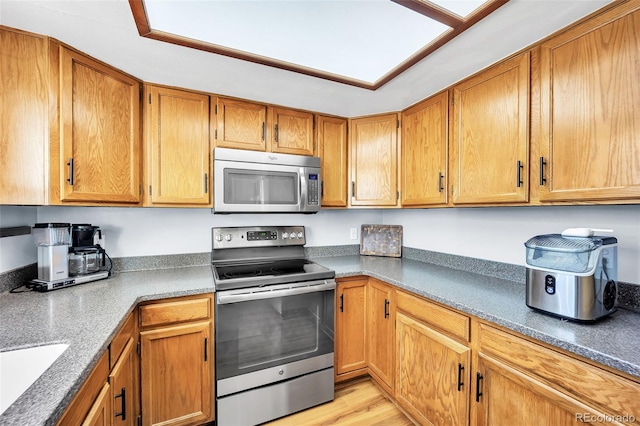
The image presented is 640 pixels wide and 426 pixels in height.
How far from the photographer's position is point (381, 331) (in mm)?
1975

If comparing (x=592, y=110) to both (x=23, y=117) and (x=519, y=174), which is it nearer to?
(x=519, y=174)

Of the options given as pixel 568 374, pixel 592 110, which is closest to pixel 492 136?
pixel 592 110

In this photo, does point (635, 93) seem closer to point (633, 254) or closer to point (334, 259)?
point (633, 254)

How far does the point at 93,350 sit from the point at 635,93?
2118mm

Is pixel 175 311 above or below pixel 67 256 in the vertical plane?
below

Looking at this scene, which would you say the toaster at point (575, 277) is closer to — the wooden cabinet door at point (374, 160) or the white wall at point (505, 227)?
the white wall at point (505, 227)

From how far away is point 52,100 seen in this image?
4.35ft

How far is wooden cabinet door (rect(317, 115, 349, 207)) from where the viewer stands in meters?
2.30

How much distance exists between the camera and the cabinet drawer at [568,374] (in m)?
0.84

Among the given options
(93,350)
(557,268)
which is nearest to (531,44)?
(557,268)

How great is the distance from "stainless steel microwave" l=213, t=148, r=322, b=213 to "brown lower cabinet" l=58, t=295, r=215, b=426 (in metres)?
0.69

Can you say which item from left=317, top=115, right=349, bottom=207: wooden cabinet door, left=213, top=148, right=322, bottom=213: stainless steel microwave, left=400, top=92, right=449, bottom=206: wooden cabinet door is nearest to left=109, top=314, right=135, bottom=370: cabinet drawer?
left=213, top=148, right=322, bottom=213: stainless steel microwave

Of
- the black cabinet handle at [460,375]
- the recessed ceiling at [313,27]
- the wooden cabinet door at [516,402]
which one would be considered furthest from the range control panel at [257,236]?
the wooden cabinet door at [516,402]

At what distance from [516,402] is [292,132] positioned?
6.75ft
